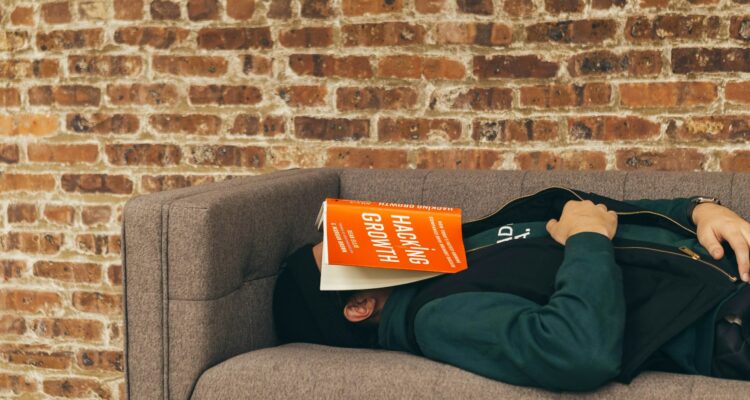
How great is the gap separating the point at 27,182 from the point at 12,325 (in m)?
0.44

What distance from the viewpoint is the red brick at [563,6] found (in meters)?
2.17

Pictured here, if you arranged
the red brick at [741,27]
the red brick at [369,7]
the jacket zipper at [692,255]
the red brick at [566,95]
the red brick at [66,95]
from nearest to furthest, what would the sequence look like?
the jacket zipper at [692,255] → the red brick at [741,27] → the red brick at [566,95] → the red brick at [369,7] → the red brick at [66,95]

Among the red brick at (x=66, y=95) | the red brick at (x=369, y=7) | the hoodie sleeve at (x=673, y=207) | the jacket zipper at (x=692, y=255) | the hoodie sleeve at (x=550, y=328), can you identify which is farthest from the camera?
the red brick at (x=66, y=95)

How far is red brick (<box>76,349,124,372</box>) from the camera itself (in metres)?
2.54

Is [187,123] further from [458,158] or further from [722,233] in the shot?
[722,233]

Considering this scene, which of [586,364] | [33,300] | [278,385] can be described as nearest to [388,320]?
[278,385]

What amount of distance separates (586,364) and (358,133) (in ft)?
4.06

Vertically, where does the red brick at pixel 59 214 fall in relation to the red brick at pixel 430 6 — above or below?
below

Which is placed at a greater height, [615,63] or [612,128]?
[615,63]

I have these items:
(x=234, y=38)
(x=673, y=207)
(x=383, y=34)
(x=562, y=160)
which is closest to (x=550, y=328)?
(x=673, y=207)

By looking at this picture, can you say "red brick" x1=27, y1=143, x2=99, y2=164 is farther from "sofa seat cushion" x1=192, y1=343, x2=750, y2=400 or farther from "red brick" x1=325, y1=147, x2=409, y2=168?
"sofa seat cushion" x1=192, y1=343, x2=750, y2=400

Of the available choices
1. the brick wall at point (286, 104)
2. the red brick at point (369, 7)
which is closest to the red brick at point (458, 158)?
the brick wall at point (286, 104)

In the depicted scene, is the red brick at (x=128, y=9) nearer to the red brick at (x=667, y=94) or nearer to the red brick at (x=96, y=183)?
the red brick at (x=96, y=183)

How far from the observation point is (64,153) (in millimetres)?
2527
